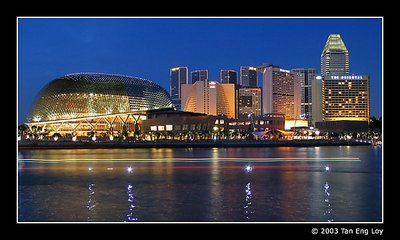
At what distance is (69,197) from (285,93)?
158648 millimetres

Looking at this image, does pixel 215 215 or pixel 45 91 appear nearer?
pixel 215 215

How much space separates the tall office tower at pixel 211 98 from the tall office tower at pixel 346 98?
29912mm

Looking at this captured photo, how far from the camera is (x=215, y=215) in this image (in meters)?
13.2

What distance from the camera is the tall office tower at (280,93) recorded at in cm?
16625

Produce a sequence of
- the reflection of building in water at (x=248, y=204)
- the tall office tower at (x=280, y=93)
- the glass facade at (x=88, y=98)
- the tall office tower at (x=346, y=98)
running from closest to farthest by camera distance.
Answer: the reflection of building in water at (x=248, y=204)
the glass facade at (x=88, y=98)
the tall office tower at (x=346, y=98)
the tall office tower at (x=280, y=93)

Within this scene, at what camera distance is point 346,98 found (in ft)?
466

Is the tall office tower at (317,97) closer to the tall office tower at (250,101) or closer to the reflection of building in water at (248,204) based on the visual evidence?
the tall office tower at (250,101)

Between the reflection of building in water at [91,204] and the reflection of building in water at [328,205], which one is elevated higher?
the reflection of building in water at [91,204]

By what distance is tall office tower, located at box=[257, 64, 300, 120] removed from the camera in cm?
16625

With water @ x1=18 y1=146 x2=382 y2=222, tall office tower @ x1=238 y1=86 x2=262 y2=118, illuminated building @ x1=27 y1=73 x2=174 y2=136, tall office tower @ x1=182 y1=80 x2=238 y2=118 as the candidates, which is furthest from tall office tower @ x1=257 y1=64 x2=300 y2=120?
water @ x1=18 y1=146 x2=382 y2=222

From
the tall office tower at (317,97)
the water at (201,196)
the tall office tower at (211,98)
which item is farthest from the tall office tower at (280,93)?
the water at (201,196)
